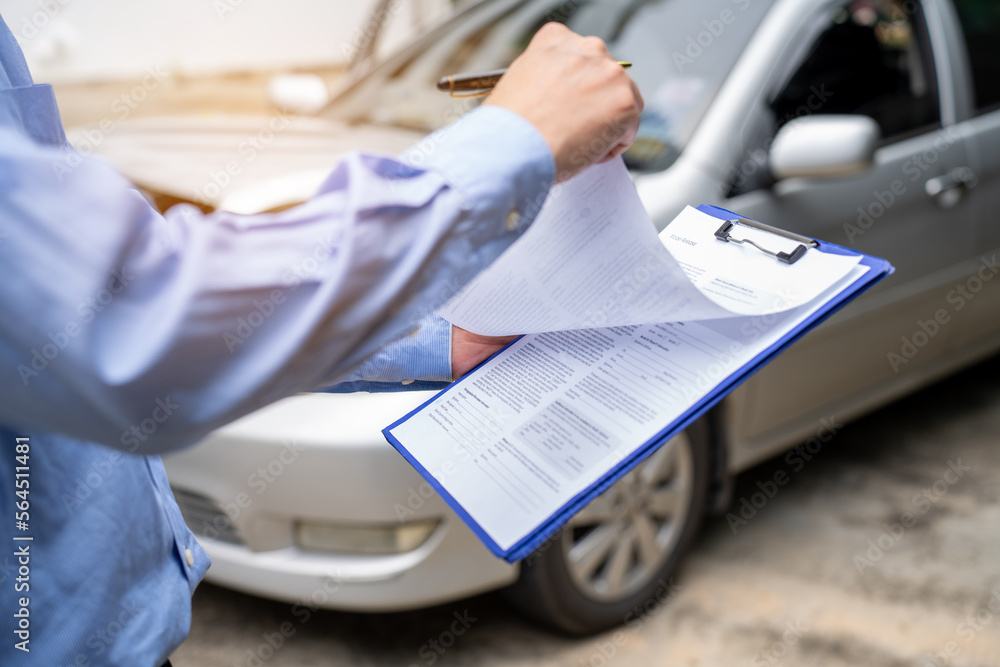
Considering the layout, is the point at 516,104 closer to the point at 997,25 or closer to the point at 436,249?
the point at 436,249

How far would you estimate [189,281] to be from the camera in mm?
534

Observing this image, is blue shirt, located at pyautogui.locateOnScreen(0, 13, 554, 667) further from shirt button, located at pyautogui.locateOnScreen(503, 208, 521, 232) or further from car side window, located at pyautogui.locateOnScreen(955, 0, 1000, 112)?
car side window, located at pyautogui.locateOnScreen(955, 0, 1000, 112)

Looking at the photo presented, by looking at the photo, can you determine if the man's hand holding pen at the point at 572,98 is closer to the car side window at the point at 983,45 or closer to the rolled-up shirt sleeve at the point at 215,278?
the rolled-up shirt sleeve at the point at 215,278

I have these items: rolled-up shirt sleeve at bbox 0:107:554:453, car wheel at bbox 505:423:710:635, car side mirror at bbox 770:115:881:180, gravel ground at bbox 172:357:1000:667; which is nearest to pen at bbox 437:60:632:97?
rolled-up shirt sleeve at bbox 0:107:554:453

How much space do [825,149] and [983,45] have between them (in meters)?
1.29

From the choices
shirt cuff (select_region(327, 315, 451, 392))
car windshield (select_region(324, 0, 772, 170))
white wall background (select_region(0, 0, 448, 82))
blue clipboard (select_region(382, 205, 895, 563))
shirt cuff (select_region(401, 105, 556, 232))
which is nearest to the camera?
shirt cuff (select_region(401, 105, 556, 232))

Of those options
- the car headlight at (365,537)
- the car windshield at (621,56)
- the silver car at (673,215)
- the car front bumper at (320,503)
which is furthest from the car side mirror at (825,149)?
the car headlight at (365,537)

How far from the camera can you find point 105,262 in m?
0.51

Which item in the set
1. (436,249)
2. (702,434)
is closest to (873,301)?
(702,434)

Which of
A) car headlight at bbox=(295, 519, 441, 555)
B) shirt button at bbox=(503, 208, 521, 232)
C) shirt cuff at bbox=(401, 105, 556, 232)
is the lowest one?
car headlight at bbox=(295, 519, 441, 555)

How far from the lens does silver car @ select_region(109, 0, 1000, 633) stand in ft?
5.83

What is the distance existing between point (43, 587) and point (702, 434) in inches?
71.3

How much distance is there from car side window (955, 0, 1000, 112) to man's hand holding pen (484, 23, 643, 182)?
8.49ft

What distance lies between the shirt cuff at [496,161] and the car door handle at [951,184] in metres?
2.27
